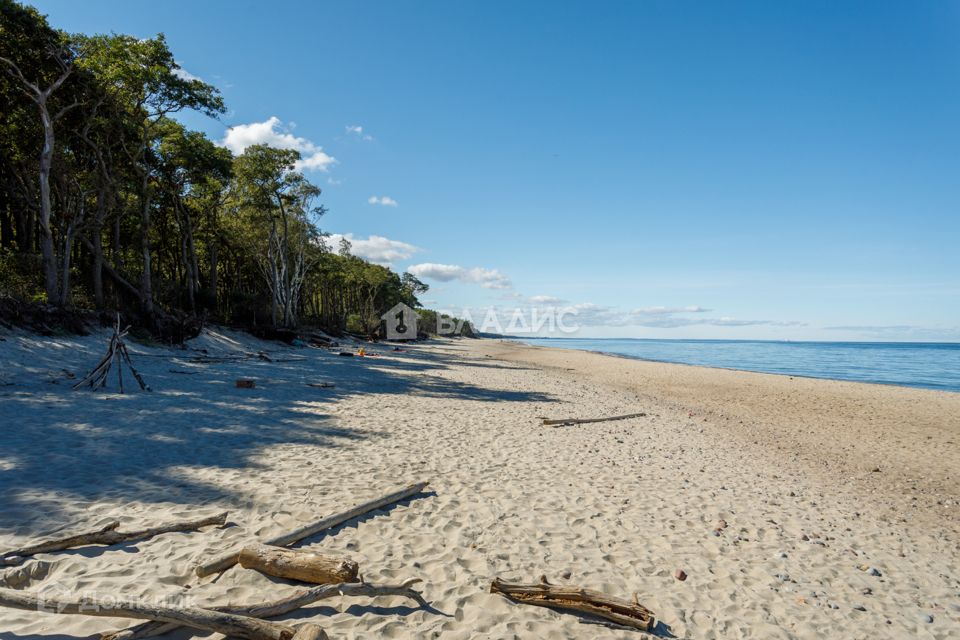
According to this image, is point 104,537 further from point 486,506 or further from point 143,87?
point 143,87

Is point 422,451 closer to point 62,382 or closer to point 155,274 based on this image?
point 62,382

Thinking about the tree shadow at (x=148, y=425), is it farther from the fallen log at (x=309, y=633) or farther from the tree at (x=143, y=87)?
the tree at (x=143, y=87)

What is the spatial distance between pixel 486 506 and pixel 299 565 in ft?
9.28

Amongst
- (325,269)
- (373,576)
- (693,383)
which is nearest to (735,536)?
(373,576)

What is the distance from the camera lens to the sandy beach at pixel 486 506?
4102mm

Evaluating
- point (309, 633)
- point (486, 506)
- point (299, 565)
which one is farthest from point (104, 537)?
point (486, 506)

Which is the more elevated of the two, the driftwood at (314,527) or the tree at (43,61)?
the tree at (43,61)

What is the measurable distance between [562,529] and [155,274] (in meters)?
39.3

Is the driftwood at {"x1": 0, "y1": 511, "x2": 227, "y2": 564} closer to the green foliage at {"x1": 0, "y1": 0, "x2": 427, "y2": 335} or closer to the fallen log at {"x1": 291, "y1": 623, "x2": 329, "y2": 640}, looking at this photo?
the fallen log at {"x1": 291, "y1": 623, "x2": 329, "y2": 640}

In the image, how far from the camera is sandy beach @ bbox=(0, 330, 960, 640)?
4.10 metres

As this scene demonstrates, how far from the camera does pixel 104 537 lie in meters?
4.47

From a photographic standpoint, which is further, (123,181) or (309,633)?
(123,181)

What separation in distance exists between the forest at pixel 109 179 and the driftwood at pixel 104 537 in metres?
16.1

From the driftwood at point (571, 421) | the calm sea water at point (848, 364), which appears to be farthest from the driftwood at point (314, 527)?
the calm sea water at point (848, 364)
